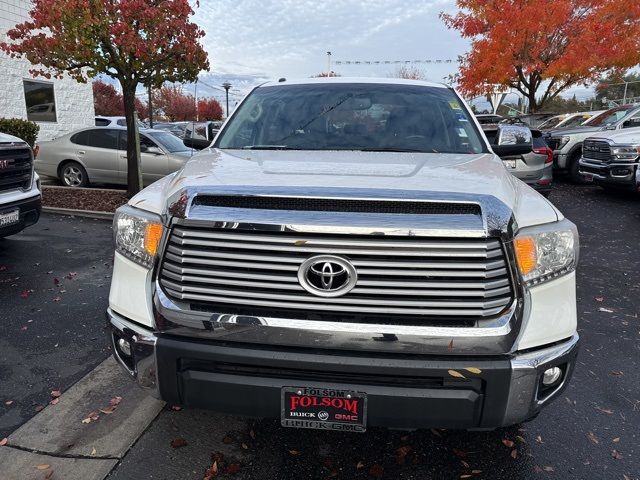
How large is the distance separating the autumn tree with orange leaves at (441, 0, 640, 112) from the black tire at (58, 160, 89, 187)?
53.0 ft

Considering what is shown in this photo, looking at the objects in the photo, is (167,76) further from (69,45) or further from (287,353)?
(287,353)

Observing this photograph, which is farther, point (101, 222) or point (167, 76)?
point (167, 76)

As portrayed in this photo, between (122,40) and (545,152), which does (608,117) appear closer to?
(545,152)

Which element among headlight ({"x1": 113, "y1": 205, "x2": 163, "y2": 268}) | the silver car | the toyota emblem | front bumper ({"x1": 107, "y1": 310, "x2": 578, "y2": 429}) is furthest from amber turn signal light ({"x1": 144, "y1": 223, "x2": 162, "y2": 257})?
the silver car

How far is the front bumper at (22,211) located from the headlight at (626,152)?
9891 mm

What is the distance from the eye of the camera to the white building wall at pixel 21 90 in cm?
1390

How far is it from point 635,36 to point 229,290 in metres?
22.5

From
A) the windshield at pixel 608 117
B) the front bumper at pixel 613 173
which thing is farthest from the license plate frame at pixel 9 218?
the windshield at pixel 608 117

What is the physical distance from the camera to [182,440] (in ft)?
8.65

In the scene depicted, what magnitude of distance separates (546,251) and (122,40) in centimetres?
739

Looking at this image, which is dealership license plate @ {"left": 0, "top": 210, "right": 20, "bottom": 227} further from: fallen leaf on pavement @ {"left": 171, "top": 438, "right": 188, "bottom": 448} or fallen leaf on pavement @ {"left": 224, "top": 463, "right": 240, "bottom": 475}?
fallen leaf on pavement @ {"left": 224, "top": 463, "right": 240, "bottom": 475}

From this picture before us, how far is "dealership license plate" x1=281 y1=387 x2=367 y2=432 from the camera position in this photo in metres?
1.98

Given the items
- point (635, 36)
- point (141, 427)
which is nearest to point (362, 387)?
point (141, 427)

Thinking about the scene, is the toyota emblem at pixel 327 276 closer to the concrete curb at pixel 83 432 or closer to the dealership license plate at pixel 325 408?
the dealership license plate at pixel 325 408
